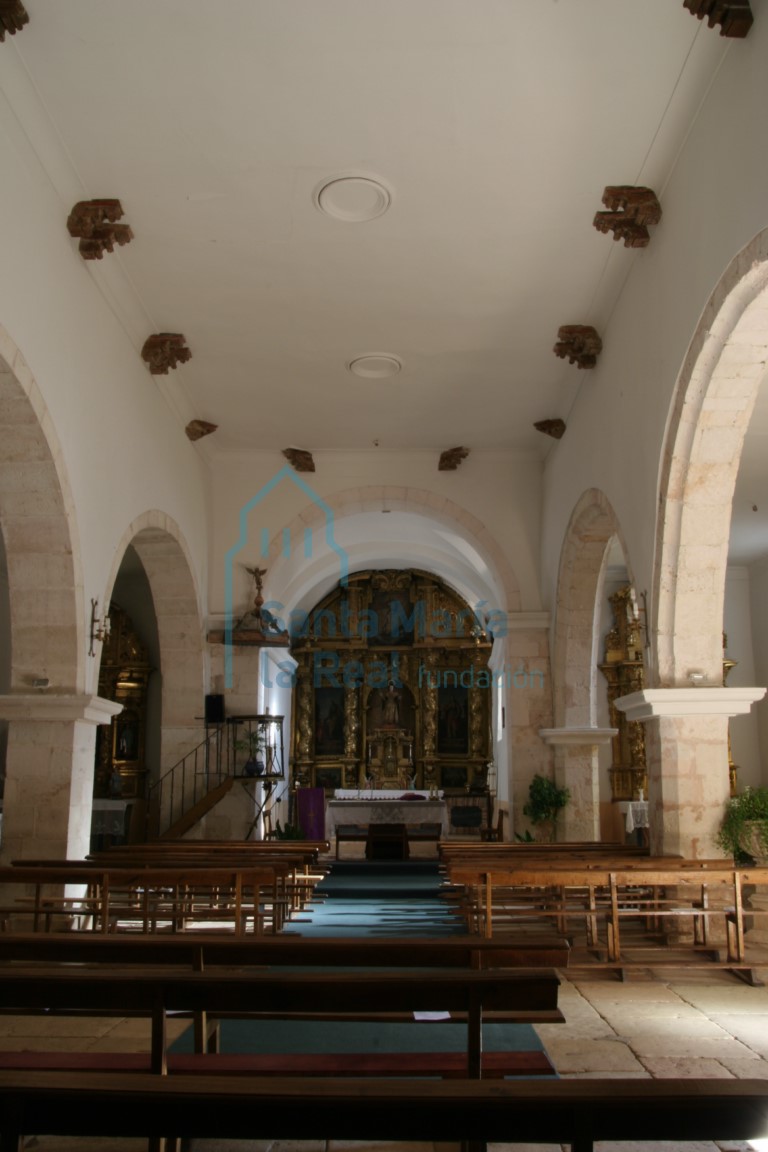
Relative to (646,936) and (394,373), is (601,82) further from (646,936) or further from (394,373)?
(646,936)

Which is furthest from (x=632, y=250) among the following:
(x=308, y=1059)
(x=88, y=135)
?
(x=308, y=1059)

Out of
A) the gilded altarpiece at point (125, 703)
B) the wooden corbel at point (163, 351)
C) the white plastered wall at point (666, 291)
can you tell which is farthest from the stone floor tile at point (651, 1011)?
the gilded altarpiece at point (125, 703)

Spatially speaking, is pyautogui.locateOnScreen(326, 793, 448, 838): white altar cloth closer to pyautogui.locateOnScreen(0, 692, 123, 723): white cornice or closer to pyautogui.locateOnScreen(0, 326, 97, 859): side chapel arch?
pyautogui.locateOnScreen(0, 326, 97, 859): side chapel arch

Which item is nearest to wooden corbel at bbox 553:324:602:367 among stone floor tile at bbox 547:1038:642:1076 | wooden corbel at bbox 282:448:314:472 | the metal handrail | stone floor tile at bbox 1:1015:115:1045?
wooden corbel at bbox 282:448:314:472

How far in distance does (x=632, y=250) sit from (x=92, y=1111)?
24.6ft

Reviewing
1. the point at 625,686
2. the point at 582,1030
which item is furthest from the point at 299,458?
the point at 582,1030

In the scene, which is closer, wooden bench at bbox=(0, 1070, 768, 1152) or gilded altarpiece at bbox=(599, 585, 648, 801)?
wooden bench at bbox=(0, 1070, 768, 1152)

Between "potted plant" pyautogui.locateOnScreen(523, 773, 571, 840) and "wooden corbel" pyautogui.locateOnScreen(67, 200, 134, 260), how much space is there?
7.61 meters

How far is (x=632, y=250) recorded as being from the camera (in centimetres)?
798

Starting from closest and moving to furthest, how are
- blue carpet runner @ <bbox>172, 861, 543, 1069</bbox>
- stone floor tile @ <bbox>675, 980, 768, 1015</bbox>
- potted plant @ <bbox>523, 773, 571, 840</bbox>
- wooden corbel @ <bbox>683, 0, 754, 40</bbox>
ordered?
blue carpet runner @ <bbox>172, 861, 543, 1069</bbox> < wooden corbel @ <bbox>683, 0, 754, 40</bbox> < stone floor tile @ <bbox>675, 980, 768, 1015</bbox> < potted plant @ <bbox>523, 773, 571, 840</bbox>

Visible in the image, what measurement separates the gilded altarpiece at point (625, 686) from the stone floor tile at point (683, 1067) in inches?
434

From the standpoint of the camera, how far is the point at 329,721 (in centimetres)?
1991

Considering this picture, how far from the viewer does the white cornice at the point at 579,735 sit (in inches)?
462

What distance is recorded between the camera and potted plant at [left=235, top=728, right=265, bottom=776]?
11895mm
